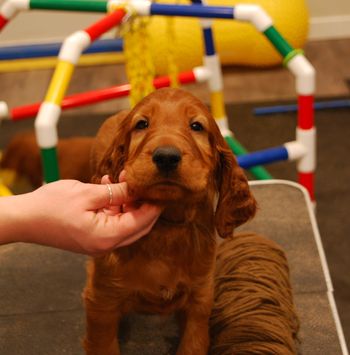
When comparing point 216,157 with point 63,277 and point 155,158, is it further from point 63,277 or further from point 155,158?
point 63,277

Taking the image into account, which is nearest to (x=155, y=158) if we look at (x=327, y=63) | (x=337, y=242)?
(x=337, y=242)

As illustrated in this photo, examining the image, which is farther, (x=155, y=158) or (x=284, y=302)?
(x=284, y=302)

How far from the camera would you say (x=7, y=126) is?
287 centimetres

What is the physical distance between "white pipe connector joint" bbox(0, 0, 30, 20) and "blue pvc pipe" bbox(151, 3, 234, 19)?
0.36m

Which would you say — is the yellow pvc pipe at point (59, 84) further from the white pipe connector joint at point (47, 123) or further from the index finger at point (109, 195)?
the index finger at point (109, 195)

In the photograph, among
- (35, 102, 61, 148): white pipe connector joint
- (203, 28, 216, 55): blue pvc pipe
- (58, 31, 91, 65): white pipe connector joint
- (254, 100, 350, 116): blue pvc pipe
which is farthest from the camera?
(254, 100, 350, 116): blue pvc pipe

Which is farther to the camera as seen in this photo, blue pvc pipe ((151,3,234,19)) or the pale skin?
blue pvc pipe ((151,3,234,19))

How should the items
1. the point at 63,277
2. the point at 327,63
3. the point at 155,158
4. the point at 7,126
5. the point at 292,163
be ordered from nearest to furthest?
1. the point at 155,158
2. the point at 63,277
3. the point at 292,163
4. the point at 7,126
5. the point at 327,63

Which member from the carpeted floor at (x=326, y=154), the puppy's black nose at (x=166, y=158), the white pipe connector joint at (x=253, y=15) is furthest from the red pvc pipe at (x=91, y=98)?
the puppy's black nose at (x=166, y=158)

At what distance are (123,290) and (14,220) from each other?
0.78ft

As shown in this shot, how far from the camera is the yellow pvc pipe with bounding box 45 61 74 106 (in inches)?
53.4

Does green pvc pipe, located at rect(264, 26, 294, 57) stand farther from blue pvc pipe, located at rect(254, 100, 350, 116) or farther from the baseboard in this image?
the baseboard

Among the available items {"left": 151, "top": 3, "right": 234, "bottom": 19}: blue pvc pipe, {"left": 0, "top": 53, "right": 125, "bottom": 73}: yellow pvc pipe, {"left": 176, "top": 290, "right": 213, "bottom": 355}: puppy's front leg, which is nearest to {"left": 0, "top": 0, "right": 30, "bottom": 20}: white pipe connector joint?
{"left": 151, "top": 3, "right": 234, "bottom": 19}: blue pvc pipe

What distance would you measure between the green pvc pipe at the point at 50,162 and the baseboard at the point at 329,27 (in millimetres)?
2545
